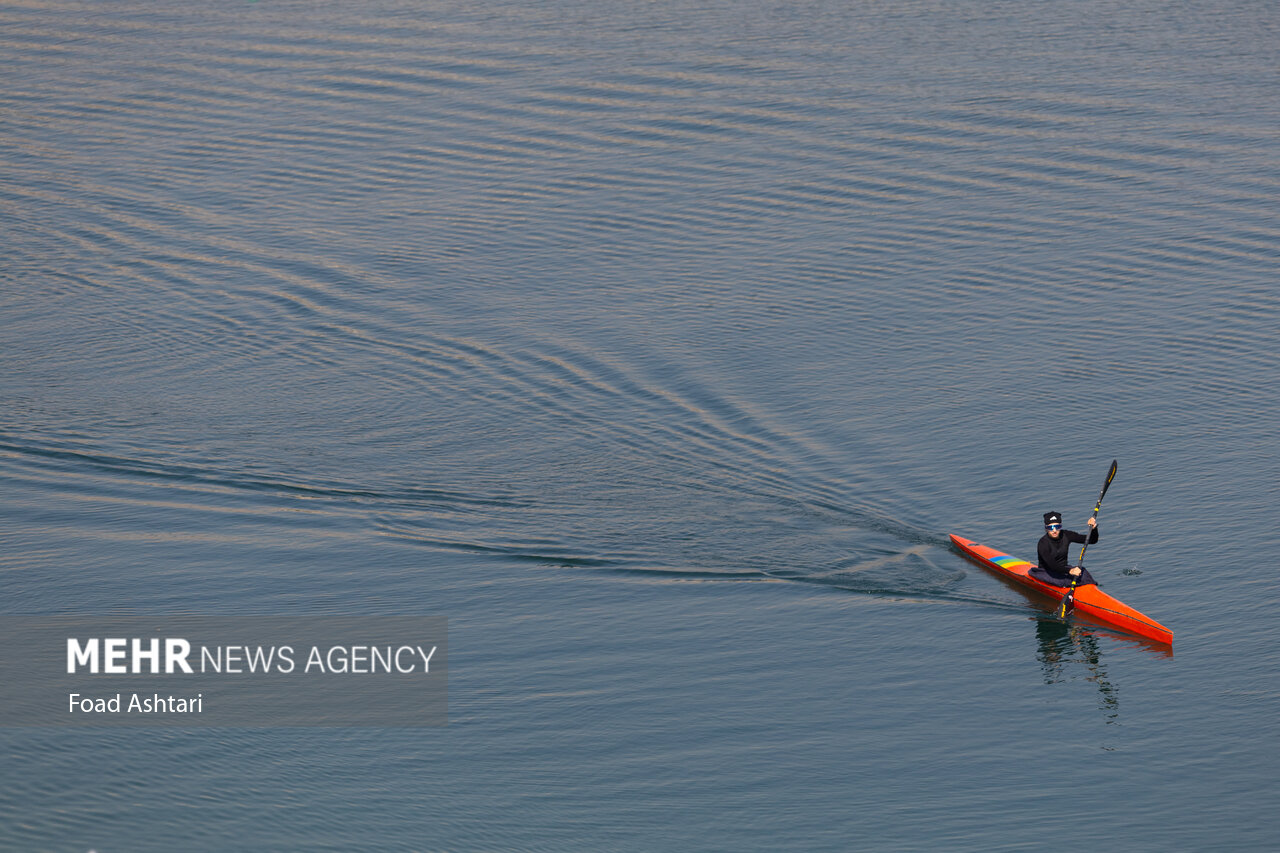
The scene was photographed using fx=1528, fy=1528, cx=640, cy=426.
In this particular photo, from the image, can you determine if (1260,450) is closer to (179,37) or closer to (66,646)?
(66,646)

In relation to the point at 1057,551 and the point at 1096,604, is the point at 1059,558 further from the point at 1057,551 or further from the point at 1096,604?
the point at 1096,604

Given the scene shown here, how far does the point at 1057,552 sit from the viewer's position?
26484 millimetres

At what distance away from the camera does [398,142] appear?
50531 millimetres

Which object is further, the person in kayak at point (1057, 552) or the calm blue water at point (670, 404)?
the person in kayak at point (1057, 552)

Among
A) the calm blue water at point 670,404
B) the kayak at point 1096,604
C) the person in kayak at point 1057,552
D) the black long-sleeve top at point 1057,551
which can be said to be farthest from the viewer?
the black long-sleeve top at point 1057,551

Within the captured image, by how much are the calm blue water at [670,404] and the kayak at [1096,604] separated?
33cm

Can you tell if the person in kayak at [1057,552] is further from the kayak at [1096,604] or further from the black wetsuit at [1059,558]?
the kayak at [1096,604]

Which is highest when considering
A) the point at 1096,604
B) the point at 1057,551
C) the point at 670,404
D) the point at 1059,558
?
the point at 670,404

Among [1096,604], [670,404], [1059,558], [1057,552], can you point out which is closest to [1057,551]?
[1057,552]

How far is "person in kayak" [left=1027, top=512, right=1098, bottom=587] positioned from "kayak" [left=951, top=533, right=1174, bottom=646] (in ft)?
0.41

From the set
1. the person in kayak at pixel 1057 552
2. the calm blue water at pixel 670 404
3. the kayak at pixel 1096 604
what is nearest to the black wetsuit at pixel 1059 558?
the person in kayak at pixel 1057 552

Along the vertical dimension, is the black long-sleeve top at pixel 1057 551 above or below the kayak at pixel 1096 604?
above

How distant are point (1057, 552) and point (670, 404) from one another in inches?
389

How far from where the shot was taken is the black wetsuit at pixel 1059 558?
26328 mm
